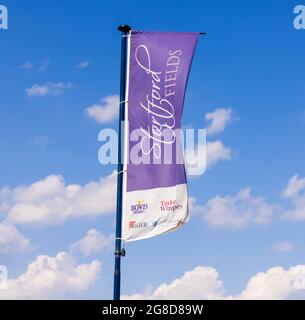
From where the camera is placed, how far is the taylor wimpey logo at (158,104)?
16484 mm

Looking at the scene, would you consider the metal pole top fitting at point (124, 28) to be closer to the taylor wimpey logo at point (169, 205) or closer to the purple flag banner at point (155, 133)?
the purple flag banner at point (155, 133)

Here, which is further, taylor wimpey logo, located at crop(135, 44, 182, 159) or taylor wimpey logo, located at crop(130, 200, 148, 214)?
taylor wimpey logo, located at crop(135, 44, 182, 159)

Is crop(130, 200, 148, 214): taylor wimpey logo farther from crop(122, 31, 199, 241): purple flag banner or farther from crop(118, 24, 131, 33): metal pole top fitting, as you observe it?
crop(118, 24, 131, 33): metal pole top fitting

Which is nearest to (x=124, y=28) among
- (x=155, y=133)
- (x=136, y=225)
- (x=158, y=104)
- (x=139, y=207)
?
(x=158, y=104)

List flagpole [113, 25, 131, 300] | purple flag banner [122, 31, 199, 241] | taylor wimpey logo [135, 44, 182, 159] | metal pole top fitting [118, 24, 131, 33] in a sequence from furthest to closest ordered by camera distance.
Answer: metal pole top fitting [118, 24, 131, 33]
taylor wimpey logo [135, 44, 182, 159]
purple flag banner [122, 31, 199, 241]
flagpole [113, 25, 131, 300]

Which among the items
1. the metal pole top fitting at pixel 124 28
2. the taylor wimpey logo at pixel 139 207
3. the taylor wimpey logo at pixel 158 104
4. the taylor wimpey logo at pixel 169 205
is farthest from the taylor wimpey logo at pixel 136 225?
the metal pole top fitting at pixel 124 28

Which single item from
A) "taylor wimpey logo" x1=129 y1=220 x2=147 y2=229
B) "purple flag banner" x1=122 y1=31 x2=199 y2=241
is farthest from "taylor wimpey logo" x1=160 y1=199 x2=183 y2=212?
"taylor wimpey logo" x1=129 y1=220 x2=147 y2=229

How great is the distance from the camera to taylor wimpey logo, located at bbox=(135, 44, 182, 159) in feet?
54.1

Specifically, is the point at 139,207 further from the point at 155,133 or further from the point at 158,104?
the point at 158,104

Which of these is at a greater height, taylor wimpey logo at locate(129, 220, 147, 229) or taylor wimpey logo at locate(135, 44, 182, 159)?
taylor wimpey logo at locate(135, 44, 182, 159)
